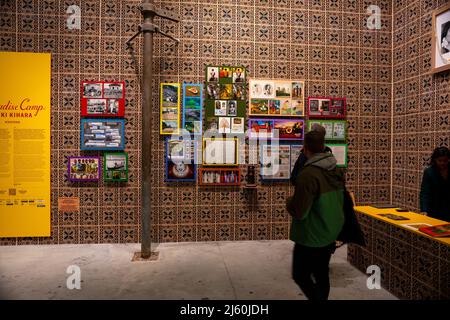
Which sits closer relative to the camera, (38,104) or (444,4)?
(444,4)

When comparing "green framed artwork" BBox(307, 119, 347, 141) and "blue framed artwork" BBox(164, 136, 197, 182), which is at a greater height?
"green framed artwork" BBox(307, 119, 347, 141)

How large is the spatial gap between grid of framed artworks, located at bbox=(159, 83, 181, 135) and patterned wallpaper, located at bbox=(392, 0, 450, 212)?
3796 millimetres

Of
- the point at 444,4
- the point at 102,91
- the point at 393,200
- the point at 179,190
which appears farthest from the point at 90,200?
the point at 444,4

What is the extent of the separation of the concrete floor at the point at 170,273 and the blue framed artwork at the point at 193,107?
1901 mm

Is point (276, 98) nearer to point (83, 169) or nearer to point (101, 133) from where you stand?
point (101, 133)

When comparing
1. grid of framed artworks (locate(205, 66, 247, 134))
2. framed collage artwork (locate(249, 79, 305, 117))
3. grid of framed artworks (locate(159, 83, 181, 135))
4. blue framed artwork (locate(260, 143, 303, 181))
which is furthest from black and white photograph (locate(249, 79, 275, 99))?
grid of framed artworks (locate(159, 83, 181, 135))

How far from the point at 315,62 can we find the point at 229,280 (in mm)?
3834

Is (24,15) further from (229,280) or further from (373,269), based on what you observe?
(373,269)

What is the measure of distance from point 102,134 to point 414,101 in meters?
5.05

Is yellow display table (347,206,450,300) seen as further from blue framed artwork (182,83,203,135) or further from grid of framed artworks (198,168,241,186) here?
blue framed artwork (182,83,203,135)

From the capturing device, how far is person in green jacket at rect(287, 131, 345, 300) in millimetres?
2293
